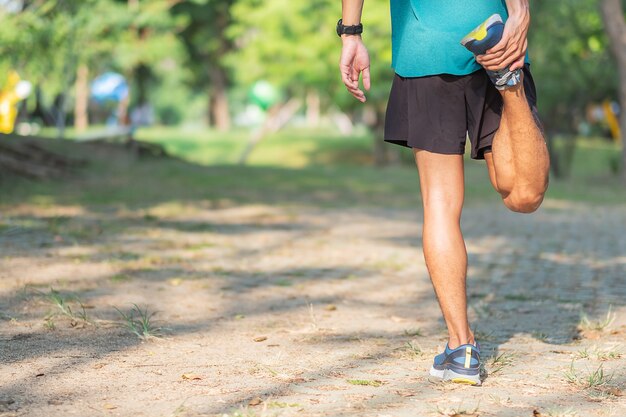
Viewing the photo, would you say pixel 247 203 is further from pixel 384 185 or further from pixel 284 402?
pixel 284 402

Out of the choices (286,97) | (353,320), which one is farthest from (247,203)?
(286,97)

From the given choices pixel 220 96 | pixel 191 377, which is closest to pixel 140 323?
pixel 191 377

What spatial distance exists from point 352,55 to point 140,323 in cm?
170

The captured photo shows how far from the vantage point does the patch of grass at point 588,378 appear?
371cm

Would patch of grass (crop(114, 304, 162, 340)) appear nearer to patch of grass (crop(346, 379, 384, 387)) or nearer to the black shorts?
patch of grass (crop(346, 379, 384, 387))

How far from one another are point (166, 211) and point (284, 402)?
26.9 ft

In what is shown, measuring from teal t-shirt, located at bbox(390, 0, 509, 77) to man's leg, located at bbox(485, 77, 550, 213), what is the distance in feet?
0.69

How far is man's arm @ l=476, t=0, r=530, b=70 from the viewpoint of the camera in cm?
349

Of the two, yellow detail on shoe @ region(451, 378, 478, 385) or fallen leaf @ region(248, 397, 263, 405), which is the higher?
fallen leaf @ region(248, 397, 263, 405)

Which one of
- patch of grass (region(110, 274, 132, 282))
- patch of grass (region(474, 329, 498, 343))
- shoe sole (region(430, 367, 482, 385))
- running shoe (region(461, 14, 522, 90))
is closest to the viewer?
running shoe (region(461, 14, 522, 90))

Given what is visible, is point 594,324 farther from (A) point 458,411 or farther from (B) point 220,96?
(B) point 220,96

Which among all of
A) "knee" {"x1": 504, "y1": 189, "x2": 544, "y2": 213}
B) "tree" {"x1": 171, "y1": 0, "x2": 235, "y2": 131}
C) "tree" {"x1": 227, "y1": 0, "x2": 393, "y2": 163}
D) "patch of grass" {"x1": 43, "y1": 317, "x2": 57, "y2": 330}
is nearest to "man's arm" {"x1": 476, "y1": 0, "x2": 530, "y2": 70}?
"knee" {"x1": 504, "y1": 189, "x2": 544, "y2": 213}

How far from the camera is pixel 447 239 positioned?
3803 millimetres

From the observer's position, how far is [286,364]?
402cm
